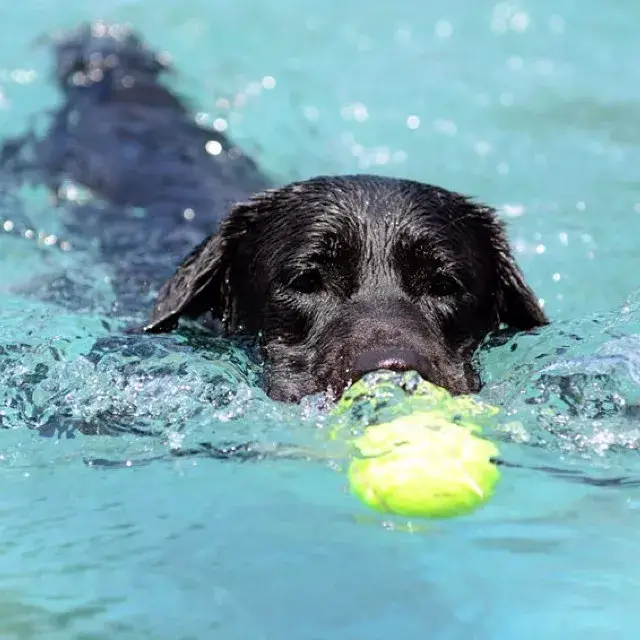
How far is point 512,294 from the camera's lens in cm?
464

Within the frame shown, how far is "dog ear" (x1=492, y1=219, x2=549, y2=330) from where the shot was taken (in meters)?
A: 4.60

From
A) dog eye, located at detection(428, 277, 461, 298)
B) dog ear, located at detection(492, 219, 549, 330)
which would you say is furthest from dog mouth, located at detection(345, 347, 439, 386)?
dog ear, located at detection(492, 219, 549, 330)

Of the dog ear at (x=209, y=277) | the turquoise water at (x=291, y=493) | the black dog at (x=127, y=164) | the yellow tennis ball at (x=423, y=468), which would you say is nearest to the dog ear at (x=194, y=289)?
the dog ear at (x=209, y=277)

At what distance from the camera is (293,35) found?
9.03 metres

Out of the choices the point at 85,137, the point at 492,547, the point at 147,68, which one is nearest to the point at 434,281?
the point at 492,547

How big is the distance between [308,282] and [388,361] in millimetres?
746

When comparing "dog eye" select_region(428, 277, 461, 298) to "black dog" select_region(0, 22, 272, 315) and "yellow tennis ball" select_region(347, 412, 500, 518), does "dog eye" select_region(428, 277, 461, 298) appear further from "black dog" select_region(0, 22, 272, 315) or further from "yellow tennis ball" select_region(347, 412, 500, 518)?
"black dog" select_region(0, 22, 272, 315)

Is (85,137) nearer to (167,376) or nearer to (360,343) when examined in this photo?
(167,376)

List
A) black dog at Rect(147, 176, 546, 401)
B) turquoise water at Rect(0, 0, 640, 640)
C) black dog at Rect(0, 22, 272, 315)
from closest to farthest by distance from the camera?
turquoise water at Rect(0, 0, 640, 640)
black dog at Rect(147, 176, 546, 401)
black dog at Rect(0, 22, 272, 315)

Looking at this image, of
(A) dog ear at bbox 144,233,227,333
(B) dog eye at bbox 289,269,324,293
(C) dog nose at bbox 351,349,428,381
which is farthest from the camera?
(A) dog ear at bbox 144,233,227,333

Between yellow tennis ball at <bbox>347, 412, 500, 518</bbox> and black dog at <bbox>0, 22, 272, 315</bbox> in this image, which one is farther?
black dog at <bbox>0, 22, 272, 315</bbox>

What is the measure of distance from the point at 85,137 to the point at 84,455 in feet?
12.3

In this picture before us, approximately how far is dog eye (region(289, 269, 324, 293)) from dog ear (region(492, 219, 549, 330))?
86 cm

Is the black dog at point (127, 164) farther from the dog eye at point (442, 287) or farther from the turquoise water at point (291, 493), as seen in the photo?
the dog eye at point (442, 287)
